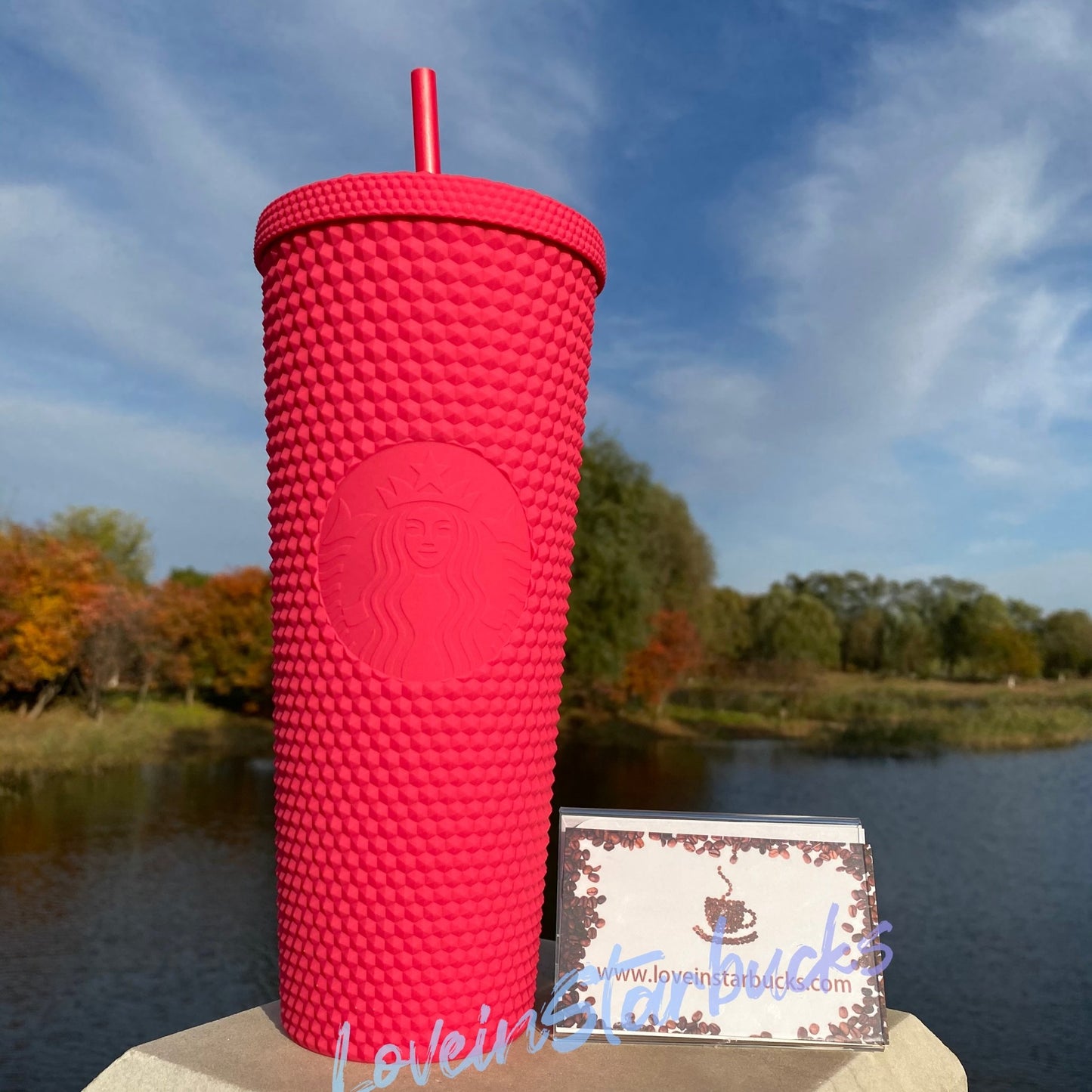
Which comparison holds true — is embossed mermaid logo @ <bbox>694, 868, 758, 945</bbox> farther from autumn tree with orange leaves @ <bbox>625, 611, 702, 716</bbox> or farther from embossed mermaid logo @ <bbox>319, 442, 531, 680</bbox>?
autumn tree with orange leaves @ <bbox>625, 611, 702, 716</bbox>

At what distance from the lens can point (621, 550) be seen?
20203 millimetres

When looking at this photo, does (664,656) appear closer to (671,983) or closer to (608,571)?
(608,571)

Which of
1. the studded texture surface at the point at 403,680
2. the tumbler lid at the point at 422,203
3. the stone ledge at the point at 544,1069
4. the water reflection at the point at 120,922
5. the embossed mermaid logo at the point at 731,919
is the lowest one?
the water reflection at the point at 120,922

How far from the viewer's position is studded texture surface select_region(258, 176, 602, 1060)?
2727mm

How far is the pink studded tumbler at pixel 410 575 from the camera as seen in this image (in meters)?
2.71

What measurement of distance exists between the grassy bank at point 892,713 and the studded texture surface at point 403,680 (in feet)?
72.2

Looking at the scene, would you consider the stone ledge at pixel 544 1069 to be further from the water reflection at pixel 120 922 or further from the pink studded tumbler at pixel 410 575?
the water reflection at pixel 120 922

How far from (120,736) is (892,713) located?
18206mm

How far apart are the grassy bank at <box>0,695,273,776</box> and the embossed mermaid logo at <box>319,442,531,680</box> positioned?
16283 mm

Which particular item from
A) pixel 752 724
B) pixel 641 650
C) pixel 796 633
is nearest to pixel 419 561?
pixel 641 650

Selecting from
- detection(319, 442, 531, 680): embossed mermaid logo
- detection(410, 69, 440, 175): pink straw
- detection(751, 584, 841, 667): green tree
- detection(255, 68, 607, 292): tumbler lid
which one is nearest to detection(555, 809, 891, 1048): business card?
detection(319, 442, 531, 680): embossed mermaid logo

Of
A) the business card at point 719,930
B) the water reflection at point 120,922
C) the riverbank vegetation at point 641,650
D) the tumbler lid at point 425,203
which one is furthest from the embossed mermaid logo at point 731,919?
the riverbank vegetation at point 641,650

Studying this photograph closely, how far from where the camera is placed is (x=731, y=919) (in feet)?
10.1

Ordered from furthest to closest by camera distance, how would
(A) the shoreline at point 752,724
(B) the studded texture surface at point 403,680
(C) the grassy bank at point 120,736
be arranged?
(A) the shoreline at point 752,724 → (C) the grassy bank at point 120,736 → (B) the studded texture surface at point 403,680
